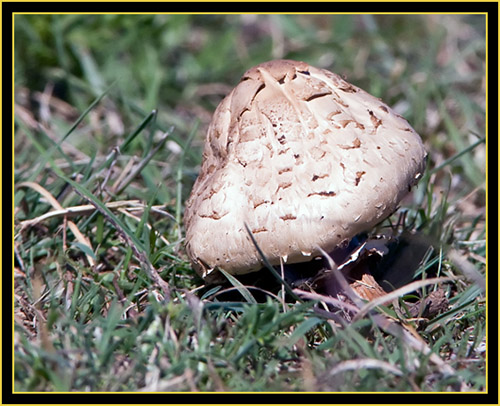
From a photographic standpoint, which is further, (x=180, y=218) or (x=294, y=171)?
(x=180, y=218)

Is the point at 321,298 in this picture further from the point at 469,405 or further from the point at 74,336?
the point at 74,336

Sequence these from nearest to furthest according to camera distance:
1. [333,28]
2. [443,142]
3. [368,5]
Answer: [368,5] → [443,142] → [333,28]

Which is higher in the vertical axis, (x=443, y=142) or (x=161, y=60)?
(x=161, y=60)

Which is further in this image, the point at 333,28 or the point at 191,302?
the point at 333,28

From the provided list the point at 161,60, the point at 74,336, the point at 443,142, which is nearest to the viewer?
the point at 74,336

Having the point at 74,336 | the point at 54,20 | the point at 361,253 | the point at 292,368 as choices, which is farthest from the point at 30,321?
the point at 54,20
